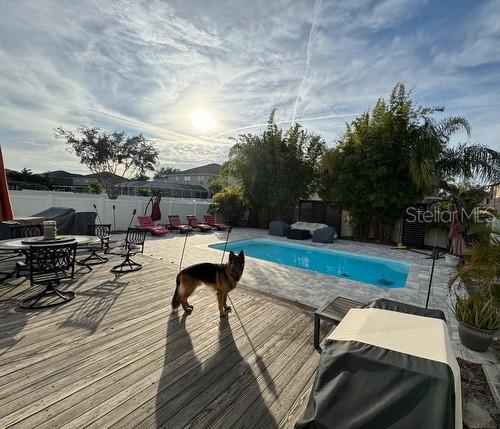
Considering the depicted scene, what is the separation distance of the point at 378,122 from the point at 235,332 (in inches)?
408

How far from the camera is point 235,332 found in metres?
3.05

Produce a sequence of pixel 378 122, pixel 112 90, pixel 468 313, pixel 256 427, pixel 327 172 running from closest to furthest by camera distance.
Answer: pixel 256 427 → pixel 468 313 → pixel 112 90 → pixel 378 122 → pixel 327 172

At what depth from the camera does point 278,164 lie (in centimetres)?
1257

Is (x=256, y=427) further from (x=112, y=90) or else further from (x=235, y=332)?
(x=112, y=90)

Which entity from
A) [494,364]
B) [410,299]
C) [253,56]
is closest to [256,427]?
[494,364]

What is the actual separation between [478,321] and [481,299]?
0.26m

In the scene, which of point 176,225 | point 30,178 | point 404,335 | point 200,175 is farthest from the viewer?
point 200,175

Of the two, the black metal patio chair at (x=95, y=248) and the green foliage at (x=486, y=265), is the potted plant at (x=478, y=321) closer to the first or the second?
the green foliage at (x=486, y=265)

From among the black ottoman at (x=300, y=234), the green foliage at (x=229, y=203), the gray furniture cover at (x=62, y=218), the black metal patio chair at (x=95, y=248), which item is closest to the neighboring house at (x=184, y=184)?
the green foliage at (x=229, y=203)

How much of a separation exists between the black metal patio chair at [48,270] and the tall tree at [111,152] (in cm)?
1561

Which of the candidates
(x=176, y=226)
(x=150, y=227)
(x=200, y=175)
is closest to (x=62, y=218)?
(x=150, y=227)

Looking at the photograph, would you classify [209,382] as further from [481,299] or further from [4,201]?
[4,201]

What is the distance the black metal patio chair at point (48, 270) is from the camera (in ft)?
11.3

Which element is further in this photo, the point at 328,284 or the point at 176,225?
the point at 176,225
